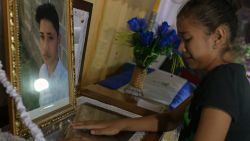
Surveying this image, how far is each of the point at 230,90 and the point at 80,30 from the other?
780mm

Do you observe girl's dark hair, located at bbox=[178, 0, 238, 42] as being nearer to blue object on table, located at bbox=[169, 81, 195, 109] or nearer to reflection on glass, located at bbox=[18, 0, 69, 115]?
reflection on glass, located at bbox=[18, 0, 69, 115]

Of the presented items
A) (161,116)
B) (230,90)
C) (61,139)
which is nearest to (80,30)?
(161,116)

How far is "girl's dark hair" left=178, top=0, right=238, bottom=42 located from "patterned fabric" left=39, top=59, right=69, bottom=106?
16.2 inches

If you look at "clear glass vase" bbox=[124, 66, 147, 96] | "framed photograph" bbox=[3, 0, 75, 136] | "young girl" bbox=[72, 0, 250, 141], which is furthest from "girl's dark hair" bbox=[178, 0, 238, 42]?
"clear glass vase" bbox=[124, 66, 147, 96]

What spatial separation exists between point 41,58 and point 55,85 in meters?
0.12

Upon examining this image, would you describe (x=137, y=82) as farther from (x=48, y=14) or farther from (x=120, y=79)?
(x=48, y=14)

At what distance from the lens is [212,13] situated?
930 mm

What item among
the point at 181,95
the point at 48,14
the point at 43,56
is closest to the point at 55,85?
the point at 43,56

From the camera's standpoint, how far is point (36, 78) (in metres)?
0.86

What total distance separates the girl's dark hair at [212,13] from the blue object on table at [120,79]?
0.80 m

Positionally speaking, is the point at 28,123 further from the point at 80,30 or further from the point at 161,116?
the point at 80,30

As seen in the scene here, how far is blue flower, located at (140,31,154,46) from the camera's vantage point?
5.22 feet

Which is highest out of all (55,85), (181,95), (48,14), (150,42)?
(48,14)

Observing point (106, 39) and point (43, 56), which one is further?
point (106, 39)
